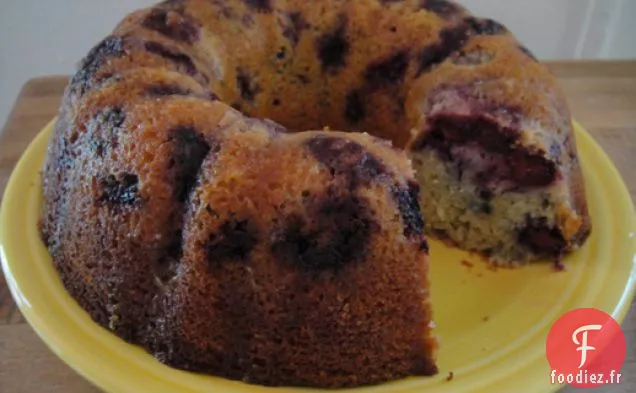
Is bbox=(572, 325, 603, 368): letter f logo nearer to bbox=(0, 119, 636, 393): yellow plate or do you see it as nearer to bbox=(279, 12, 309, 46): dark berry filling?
bbox=(0, 119, 636, 393): yellow plate

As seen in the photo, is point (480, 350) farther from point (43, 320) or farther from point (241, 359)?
point (43, 320)

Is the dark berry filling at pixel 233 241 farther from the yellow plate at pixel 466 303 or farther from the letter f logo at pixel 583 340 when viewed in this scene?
the letter f logo at pixel 583 340

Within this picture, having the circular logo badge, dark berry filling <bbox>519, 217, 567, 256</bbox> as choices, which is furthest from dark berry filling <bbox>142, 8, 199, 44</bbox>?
the circular logo badge

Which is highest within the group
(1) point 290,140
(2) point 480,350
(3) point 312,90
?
(1) point 290,140

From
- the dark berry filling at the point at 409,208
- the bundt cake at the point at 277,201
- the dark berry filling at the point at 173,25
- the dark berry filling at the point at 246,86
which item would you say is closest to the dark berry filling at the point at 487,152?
the bundt cake at the point at 277,201

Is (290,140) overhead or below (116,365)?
overhead

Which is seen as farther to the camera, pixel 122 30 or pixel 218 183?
pixel 122 30

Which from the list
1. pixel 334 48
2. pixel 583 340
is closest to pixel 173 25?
pixel 334 48

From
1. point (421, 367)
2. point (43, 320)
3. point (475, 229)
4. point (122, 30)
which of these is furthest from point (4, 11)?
point (421, 367)
